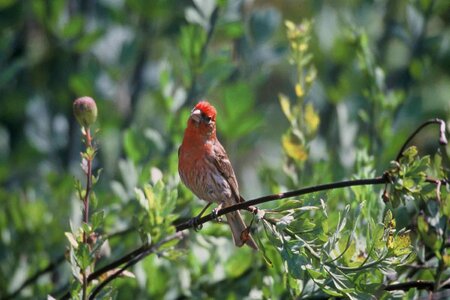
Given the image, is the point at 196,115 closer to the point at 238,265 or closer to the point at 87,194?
the point at 238,265

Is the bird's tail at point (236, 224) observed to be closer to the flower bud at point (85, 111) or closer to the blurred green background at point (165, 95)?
the blurred green background at point (165, 95)

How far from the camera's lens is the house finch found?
2.76 meters

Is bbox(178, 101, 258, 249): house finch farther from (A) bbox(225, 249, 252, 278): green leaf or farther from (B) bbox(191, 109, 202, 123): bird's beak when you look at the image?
(A) bbox(225, 249, 252, 278): green leaf

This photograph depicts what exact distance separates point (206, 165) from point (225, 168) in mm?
66

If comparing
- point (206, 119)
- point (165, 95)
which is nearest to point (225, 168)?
point (206, 119)

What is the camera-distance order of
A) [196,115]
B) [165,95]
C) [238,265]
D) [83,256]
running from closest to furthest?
1. [83,256]
2. [196,115]
3. [238,265]
4. [165,95]

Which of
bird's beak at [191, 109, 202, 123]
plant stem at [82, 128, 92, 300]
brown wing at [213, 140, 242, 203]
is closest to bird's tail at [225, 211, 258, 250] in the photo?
brown wing at [213, 140, 242, 203]

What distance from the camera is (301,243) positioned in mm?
2002

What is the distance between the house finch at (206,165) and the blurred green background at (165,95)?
0.08 metres

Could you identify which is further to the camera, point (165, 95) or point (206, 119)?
point (165, 95)

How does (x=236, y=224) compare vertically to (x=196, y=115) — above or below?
below

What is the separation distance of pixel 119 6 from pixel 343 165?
163cm

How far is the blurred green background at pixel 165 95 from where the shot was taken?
10.6 ft

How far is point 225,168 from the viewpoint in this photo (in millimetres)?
2924
